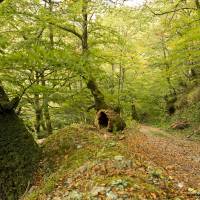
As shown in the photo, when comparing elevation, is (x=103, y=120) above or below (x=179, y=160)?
above

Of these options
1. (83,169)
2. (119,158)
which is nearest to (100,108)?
(119,158)

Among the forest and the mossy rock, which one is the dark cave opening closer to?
the forest

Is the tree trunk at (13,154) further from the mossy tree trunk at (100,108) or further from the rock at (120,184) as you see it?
the mossy tree trunk at (100,108)

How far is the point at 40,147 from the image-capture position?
31.3 feet

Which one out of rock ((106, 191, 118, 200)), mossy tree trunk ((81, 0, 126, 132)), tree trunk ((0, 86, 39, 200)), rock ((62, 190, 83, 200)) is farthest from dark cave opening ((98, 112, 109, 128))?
rock ((106, 191, 118, 200))

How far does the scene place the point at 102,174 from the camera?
6.45 m

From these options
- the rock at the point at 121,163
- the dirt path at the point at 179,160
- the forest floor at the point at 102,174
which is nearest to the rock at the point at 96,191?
the forest floor at the point at 102,174

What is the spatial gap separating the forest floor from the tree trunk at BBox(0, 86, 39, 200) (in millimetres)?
368

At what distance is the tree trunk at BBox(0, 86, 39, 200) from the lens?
7829mm

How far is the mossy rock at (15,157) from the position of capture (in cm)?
782

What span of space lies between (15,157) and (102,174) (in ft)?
9.63

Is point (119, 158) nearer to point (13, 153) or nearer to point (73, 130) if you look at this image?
point (13, 153)

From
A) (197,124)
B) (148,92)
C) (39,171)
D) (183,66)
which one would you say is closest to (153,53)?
(148,92)

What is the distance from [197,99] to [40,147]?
1452cm
